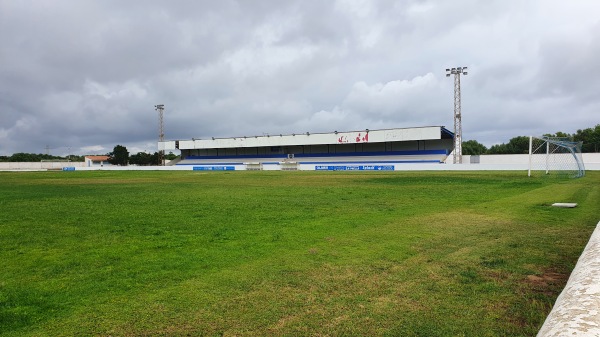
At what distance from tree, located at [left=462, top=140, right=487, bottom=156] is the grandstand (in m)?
57.6

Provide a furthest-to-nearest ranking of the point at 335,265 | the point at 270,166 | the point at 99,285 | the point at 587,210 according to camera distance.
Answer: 1. the point at 270,166
2. the point at 587,210
3. the point at 335,265
4. the point at 99,285

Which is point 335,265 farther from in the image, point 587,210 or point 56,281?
point 587,210

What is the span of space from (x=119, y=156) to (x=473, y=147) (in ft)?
360

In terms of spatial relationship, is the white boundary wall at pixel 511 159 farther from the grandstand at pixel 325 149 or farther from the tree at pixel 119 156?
the tree at pixel 119 156

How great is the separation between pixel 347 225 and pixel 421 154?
6330 cm

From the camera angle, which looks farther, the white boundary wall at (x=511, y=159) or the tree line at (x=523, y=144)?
the tree line at (x=523, y=144)

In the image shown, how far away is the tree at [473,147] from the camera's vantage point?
122m

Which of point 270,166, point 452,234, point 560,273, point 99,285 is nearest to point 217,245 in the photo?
point 99,285

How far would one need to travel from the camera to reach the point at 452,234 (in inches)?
322

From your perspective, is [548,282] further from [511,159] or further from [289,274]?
[511,159]

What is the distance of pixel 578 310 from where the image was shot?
2459 millimetres

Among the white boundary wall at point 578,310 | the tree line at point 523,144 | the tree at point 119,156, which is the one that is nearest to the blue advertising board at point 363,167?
the tree line at point 523,144

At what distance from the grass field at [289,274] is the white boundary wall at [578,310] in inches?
32.0

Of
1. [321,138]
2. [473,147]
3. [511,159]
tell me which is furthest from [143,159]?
[473,147]
